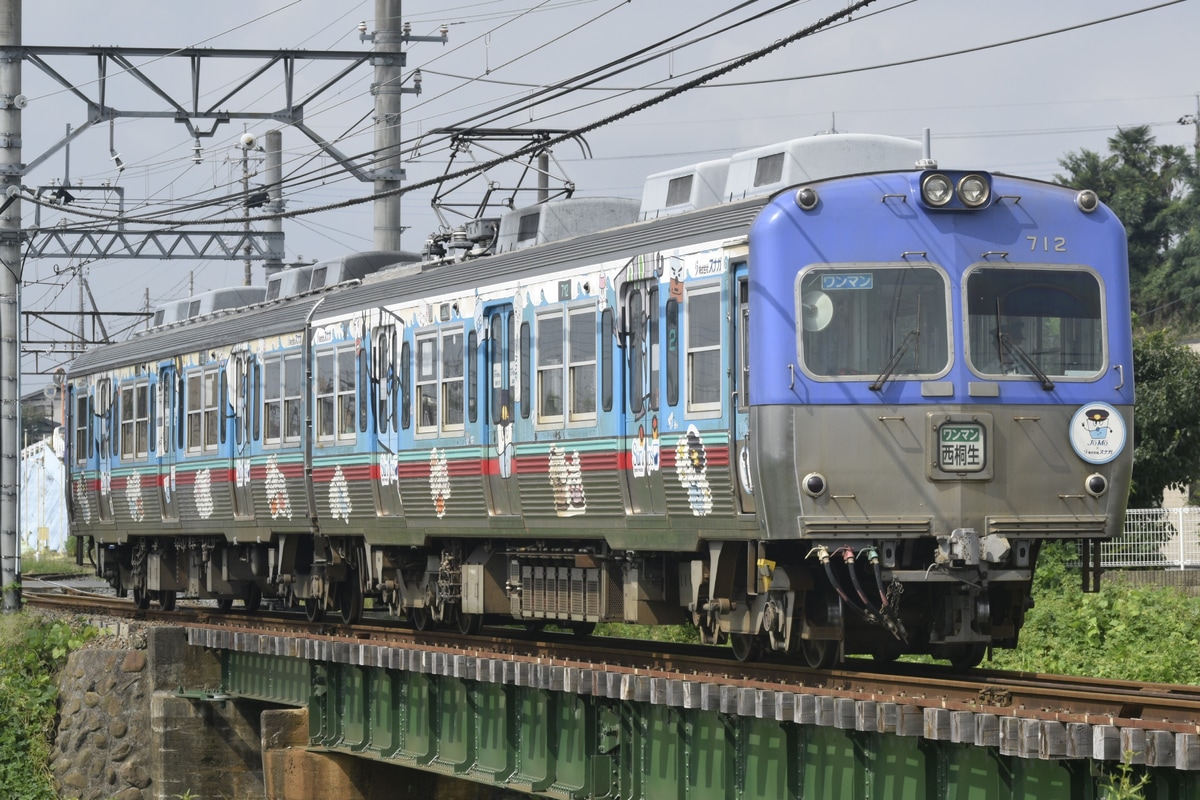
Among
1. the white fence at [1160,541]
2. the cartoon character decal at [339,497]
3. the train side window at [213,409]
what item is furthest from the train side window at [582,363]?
the white fence at [1160,541]

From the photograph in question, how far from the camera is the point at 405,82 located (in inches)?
1035

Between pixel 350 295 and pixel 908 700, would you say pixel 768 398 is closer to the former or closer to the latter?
pixel 908 700

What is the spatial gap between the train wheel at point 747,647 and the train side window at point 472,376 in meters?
3.81

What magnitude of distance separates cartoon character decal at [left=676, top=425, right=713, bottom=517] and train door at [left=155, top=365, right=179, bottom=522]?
11812 mm

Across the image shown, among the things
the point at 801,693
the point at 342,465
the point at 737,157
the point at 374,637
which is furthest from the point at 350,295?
the point at 801,693

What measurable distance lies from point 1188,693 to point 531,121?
410 inches

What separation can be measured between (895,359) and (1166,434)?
2311cm

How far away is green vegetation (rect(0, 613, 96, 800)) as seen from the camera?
74.7 feet

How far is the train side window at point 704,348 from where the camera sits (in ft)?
43.0

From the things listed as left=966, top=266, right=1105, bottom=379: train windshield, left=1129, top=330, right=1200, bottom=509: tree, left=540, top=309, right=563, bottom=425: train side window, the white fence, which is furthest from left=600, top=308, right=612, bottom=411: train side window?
left=1129, top=330, right=1200, bottom=509: tree

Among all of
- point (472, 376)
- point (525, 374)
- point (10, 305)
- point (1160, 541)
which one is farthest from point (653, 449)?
point (1160, 541)

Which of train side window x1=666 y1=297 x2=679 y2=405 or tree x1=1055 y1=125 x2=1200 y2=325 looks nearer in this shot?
train side window x1=666 y1=297 x2=679 y2=405

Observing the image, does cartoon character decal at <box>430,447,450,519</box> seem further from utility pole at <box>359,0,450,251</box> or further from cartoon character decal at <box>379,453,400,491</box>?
utility pole at <box>359,0,450,251</box>

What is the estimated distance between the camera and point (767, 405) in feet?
40.1
